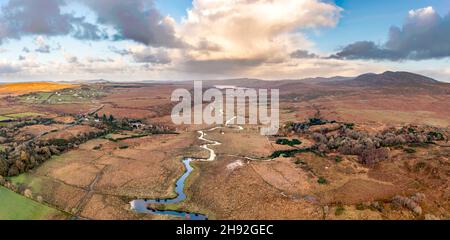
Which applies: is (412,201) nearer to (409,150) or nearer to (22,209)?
(409,150)

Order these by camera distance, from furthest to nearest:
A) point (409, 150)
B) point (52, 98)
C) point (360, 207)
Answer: point (52, 98) < point (409, 150) < point (360, 207)

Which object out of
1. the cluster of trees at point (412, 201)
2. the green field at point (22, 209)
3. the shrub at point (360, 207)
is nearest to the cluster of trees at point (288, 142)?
the shrub at point (360, 207)

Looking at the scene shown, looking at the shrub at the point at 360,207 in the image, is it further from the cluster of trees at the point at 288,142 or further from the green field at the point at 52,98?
the green field at the point at 52,98

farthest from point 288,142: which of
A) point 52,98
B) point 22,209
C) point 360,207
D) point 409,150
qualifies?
point 52,98

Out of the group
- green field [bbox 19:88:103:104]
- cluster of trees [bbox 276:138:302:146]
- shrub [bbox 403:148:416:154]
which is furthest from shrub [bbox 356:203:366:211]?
green field [bbox 19:88:103:104]

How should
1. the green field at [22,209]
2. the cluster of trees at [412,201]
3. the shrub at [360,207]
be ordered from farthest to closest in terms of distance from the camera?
the green field at [22,209] < the shrub at [360,207] < the cluster of trees at [412,201]

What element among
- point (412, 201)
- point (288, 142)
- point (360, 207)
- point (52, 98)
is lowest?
point (360, 207)

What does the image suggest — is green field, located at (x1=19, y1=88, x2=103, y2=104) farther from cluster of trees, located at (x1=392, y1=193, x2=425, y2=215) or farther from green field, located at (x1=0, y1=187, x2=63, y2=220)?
cluster of trees, located at (x1=392, y1=193, x2=425, y2=215)

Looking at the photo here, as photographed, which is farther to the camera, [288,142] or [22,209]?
[288,142]
